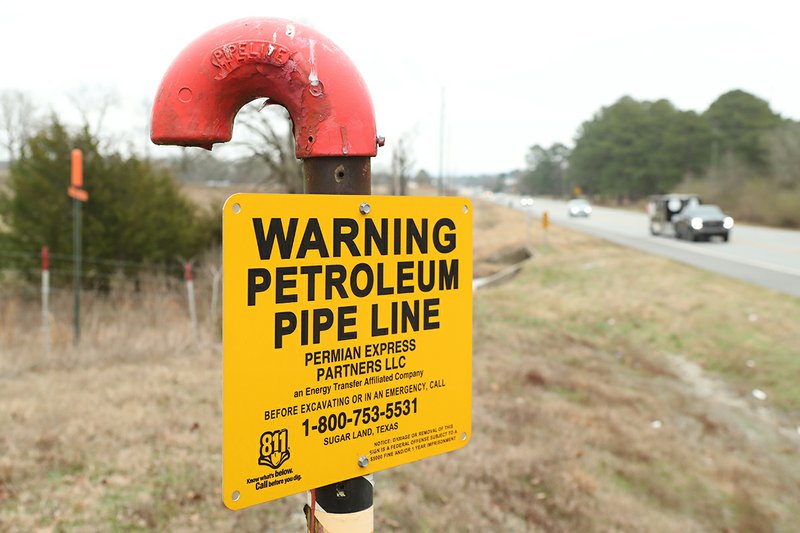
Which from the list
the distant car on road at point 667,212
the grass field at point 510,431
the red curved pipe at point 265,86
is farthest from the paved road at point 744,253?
the red curved pipe at point 265,86

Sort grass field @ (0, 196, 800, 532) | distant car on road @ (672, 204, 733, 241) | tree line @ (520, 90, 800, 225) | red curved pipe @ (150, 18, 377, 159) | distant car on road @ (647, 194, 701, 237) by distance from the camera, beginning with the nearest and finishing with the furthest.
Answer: red curved pipe @ (150, 18, 377, 159), grass field @ (0, 196, 800, 532), distant car on road @ (672, 204, 733, 241), distant car on road @ (647, 194, 701, 237), tree line @ (520, 90, 800, 225)

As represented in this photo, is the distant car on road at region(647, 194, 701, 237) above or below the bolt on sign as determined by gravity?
above

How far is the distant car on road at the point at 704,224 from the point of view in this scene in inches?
888

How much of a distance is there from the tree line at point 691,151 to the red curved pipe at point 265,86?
35.2 meters

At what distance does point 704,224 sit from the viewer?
74.2ft

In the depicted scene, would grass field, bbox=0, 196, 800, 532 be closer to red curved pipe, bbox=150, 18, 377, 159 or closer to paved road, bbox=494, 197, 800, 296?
red curved pipe, bbox=150, 18, 377, 159

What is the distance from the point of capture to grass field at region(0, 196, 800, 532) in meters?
A: 4.14

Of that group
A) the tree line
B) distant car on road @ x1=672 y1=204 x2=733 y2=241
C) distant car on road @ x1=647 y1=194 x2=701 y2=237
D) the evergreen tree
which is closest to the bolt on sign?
the evergreen tree

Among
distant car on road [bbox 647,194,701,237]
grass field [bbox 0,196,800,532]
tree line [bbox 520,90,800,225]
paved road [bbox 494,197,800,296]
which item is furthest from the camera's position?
tree line [bbox 520,90,800,225]

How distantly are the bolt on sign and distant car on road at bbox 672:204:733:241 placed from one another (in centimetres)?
2324

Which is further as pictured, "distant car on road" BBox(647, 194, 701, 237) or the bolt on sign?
"distant car on road" BBox(647, 194, 701, 237)

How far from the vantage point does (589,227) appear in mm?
32781

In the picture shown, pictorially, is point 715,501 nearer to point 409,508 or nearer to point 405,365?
point 409,508

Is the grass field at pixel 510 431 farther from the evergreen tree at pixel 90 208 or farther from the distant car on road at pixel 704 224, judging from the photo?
the distant car on road at pixel 704 224
